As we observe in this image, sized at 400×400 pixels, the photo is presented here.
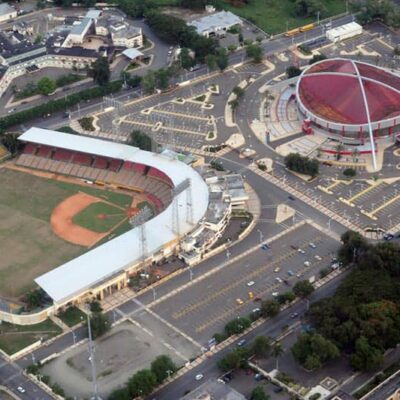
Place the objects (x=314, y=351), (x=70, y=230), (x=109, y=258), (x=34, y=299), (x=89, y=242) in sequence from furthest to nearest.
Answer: (x=70, y=230) → (x=89, y=242) → (x=109, y=258) → (x=34, y=299) → (x=314, y=351)

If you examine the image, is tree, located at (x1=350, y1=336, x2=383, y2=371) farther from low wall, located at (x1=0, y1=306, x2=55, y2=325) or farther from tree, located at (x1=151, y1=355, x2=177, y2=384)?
low wall, located at (x1=0, y1=306, x2=55, y2=325)

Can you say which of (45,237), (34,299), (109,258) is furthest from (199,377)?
(45,237)

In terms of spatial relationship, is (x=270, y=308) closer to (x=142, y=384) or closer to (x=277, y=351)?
(x=277, y=351)

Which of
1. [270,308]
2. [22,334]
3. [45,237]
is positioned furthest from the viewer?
[45,237]

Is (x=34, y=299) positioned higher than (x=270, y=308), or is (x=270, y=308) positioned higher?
(x=270, y=308)

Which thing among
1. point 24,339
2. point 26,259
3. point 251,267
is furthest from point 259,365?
point 26,259

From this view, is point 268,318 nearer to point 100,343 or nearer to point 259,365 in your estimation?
point 259,365

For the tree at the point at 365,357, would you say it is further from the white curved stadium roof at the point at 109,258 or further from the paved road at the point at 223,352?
the white curved stadium roof at the point at 109,258
